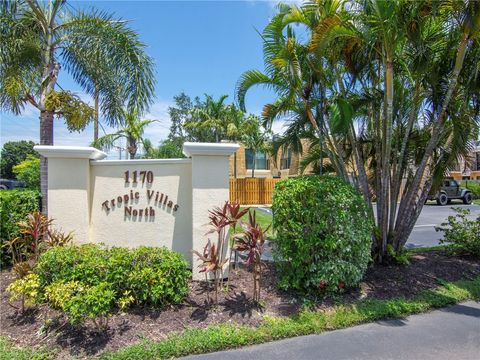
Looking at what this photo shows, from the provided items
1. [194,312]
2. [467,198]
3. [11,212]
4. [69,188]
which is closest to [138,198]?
[69,188]

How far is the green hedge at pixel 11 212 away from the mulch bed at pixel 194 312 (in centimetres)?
55

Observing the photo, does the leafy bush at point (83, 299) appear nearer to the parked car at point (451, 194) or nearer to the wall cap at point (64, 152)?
the wall cap at point (64, 152)

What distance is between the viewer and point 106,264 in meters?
3.86

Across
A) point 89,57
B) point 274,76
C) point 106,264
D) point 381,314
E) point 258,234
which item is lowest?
point 381,314

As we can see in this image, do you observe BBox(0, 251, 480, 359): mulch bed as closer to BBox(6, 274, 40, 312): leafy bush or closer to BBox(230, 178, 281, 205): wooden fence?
BBox(6, 274, 40, 312): leafy bush

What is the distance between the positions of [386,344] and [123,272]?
307 cm

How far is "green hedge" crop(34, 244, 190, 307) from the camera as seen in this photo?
3.80 metres

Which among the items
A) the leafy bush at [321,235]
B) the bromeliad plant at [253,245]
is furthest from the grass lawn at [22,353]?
the leafy bush at [321,235]

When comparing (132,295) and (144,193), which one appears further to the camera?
(144,193)

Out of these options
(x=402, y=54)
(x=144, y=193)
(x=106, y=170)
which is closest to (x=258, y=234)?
(x=144, y=193)

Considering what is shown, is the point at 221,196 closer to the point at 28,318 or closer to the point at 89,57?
the point at 28,318

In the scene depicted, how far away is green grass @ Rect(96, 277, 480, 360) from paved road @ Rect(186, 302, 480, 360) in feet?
0.30

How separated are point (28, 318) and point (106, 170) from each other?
227cm

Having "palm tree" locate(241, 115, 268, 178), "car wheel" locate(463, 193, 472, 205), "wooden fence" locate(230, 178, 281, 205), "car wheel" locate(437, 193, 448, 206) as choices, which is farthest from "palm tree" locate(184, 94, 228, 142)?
"car wheel" locate(463, 193, 472, 205)
